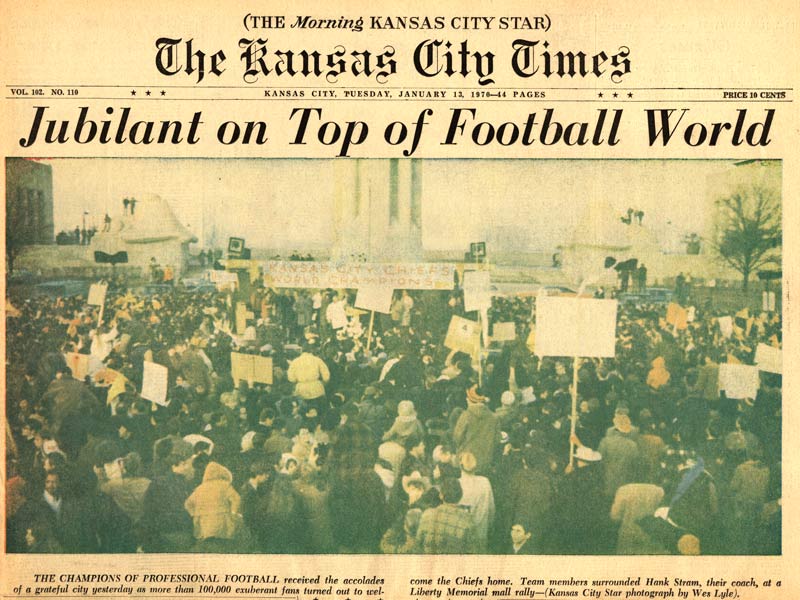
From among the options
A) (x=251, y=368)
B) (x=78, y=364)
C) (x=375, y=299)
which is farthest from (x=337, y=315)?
(x=78, y=364)

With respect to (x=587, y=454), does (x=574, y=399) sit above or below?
above

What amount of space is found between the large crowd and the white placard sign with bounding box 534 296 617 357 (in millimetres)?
27

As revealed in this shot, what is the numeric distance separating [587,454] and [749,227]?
770 mm

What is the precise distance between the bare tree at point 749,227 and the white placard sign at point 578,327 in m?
0.36

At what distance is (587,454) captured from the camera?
219 centimetres

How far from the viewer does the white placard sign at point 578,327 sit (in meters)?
2.20

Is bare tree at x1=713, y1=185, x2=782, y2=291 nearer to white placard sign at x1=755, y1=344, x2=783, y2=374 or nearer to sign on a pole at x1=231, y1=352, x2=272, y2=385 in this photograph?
white placard sign at x1=755, y1=344, x2=783, y2=374

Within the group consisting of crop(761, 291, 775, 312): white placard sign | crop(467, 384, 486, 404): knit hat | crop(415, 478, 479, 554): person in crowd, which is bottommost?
crop(415, 478, 479, 554): person in crowd

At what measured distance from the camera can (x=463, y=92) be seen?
2193 mm

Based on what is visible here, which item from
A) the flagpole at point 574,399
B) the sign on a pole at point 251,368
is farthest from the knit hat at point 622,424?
the sign on a pole at point 251,368

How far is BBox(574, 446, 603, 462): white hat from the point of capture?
2.19 metres

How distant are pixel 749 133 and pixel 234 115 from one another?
56.0 inches

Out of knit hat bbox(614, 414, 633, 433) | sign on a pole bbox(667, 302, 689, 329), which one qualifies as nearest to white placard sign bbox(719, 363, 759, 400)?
sign on a pole bbox(667, 302, 689, 329)

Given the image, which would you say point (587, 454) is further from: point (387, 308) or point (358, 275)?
point (358, 275)
